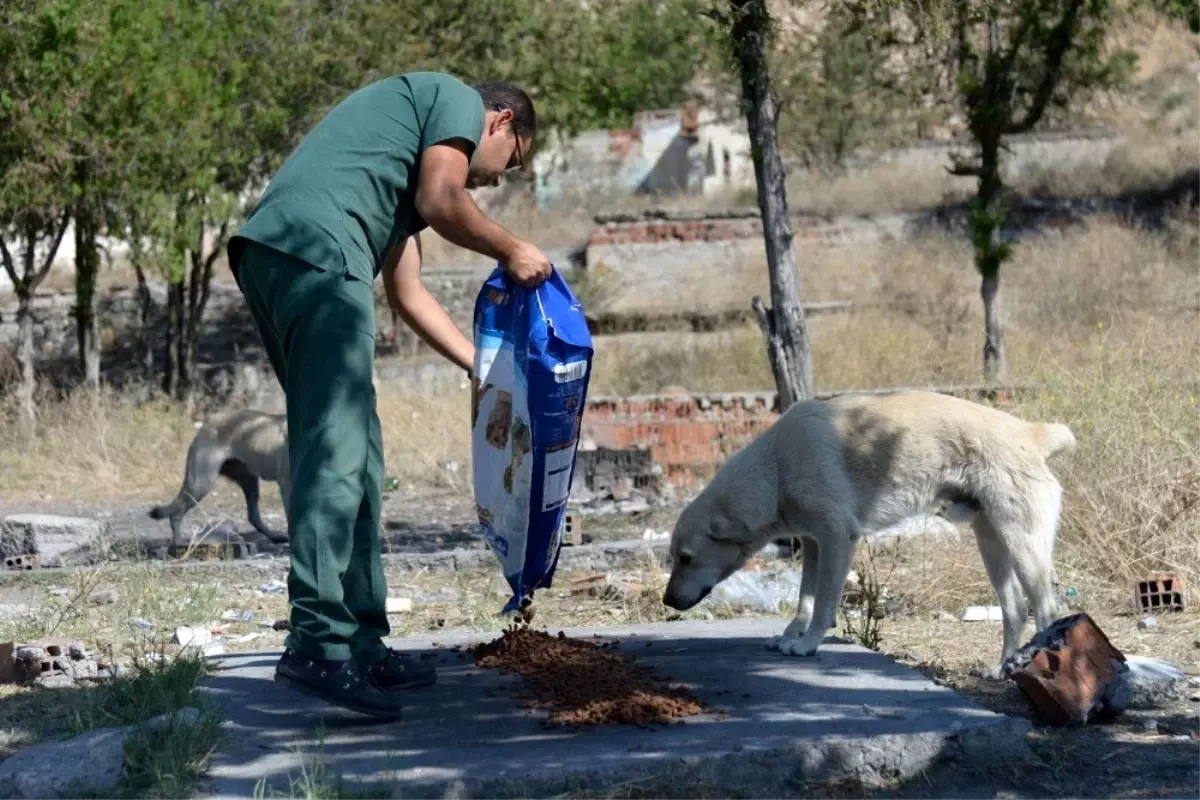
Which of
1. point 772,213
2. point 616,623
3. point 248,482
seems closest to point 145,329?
point 248,482

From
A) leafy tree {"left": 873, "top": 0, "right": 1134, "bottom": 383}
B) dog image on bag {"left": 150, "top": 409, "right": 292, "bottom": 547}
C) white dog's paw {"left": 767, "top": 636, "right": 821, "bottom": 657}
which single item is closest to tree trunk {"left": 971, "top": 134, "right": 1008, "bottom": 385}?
leafy tree {"left": 873, "top": 0, "right": 1134, "bottom": 383}

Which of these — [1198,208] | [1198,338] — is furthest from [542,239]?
[1198,338]

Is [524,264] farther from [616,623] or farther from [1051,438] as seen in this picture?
[616,623]

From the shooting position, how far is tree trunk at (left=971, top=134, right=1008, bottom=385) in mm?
14617

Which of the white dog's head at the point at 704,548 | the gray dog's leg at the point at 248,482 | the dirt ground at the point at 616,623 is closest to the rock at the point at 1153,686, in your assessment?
the dirt ground at the point at 616,623

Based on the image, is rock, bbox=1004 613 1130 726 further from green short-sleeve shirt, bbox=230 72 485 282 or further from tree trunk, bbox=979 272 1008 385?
tree trunk, bbox=979 272 1008 385

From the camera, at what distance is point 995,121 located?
1570 cm

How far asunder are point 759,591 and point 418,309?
2.90 meters

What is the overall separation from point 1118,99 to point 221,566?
34.4m

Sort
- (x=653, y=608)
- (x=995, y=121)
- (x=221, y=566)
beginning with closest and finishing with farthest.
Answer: (x=653, y=608) < (x=221, y=566) < (x=995, y=121)

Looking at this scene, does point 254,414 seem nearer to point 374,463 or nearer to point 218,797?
point 374,463

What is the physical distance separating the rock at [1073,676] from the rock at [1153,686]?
0.54 ft

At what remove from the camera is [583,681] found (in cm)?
482

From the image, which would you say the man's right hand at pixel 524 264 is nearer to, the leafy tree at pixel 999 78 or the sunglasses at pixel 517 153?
the sunglasses at pixel 517 153
